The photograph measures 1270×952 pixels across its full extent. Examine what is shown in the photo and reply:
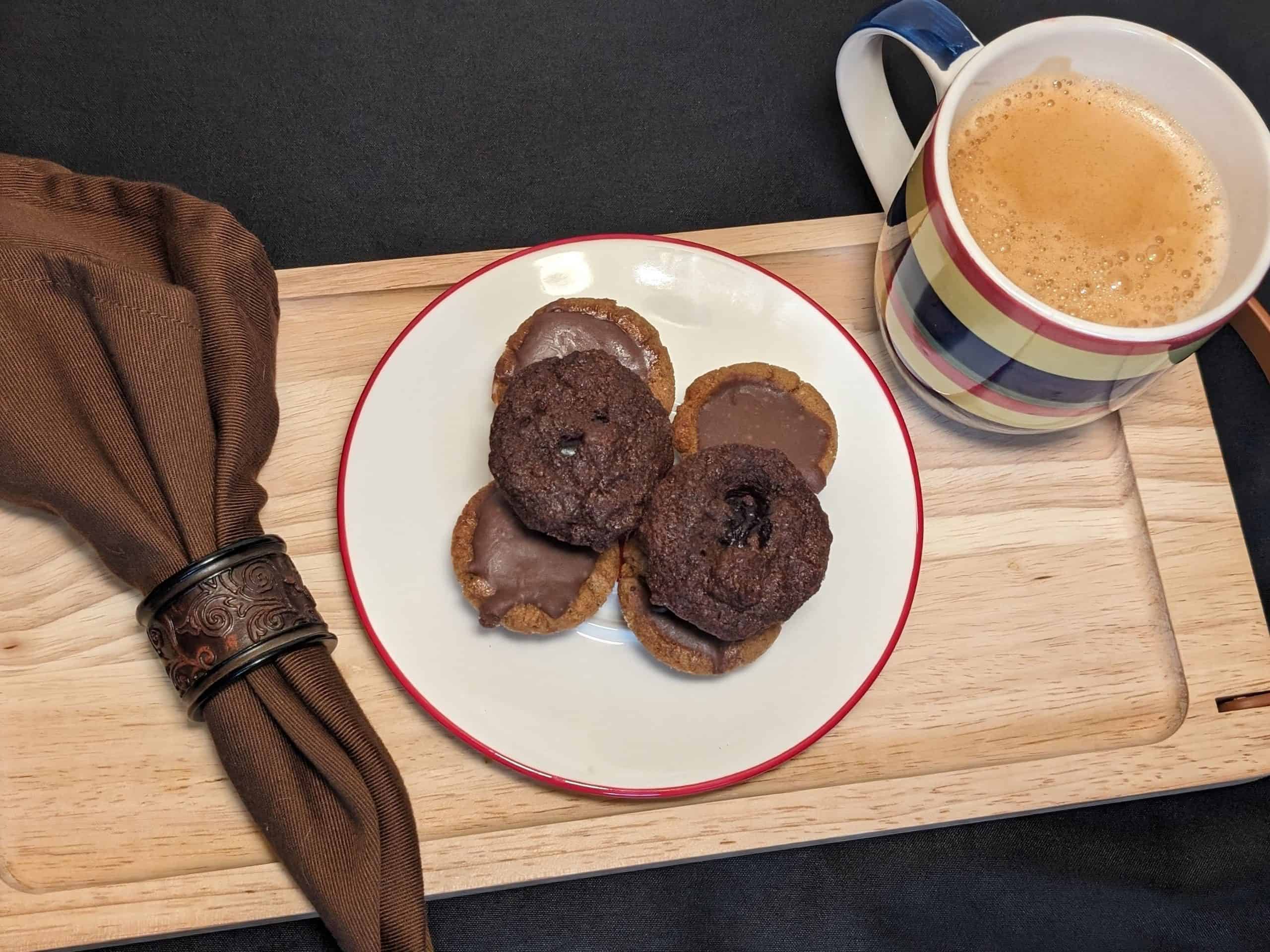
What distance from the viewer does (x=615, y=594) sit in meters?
1.69

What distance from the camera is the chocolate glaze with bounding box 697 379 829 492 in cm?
167

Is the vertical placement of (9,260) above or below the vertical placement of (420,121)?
above

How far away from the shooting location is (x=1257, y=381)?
2.30m

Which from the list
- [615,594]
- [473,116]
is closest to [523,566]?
[615,594]

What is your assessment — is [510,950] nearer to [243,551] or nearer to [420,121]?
[243,551]

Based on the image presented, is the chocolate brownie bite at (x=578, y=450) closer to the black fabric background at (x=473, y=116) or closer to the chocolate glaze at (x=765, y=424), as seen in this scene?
the chocolate glaze at (x=765, y=424)

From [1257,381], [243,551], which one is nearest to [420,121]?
[243,551]

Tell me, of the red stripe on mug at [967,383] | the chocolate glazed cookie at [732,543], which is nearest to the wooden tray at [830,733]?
the red stripe on mug at [967,383]

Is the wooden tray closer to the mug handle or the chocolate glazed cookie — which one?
the mug handle

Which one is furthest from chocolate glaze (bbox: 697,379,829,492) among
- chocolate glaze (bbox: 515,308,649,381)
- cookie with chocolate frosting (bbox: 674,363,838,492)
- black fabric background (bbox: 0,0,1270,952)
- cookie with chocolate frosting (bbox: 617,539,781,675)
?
black fabric background (bbox: 0,0,1270,952)

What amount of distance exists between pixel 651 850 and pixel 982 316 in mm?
955

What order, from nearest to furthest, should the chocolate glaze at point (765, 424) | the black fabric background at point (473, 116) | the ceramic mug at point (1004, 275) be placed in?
the ceramic mug at point (1004, 275) → the chocolate glaze at point (765, 424) → the black fabric background at point (473, 116)

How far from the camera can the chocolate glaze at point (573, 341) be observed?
169 centimetres

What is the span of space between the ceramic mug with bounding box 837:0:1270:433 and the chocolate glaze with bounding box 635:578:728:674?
1.87 feet
